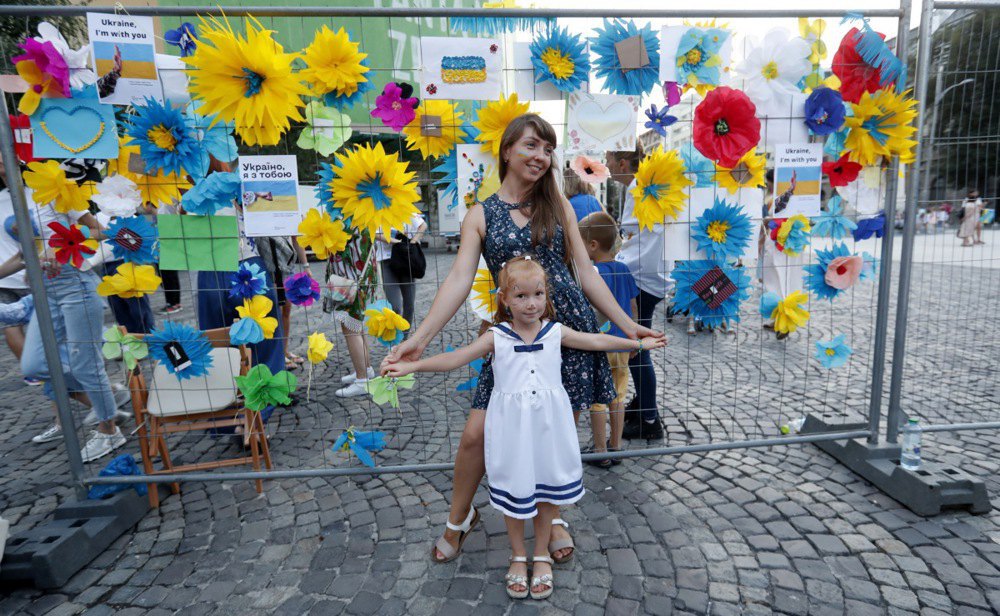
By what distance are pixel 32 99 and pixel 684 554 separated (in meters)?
3.46

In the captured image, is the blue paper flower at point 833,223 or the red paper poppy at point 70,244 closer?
the red paper poppy at point 70,244

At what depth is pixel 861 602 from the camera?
2.25 m

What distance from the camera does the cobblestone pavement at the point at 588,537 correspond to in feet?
7.64

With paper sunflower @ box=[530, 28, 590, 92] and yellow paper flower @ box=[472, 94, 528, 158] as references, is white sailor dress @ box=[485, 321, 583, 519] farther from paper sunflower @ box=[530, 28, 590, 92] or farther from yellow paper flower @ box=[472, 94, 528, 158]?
paper sunflower @ box=[530, 28, 590, 92]

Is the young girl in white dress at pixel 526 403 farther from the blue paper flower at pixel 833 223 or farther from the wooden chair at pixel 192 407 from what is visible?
the wooden chair at pixel 192 407

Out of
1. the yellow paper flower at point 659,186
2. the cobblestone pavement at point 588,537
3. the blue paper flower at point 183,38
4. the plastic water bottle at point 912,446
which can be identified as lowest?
the cobblestone pavement at point 588,537

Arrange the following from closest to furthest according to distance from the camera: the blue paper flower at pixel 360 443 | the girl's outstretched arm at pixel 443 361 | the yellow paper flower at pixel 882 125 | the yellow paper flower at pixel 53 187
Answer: the girl's outstretched arm at pixel 443 361 < the yellow paper flower at pixel 53 187 < the yellow paper flower at pixel 882 125 < the blue paper flower at pixel 360 443

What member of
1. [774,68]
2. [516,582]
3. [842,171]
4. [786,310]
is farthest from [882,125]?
[516,582]

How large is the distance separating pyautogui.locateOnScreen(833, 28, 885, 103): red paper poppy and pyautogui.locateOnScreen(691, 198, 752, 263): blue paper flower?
75 centimetres

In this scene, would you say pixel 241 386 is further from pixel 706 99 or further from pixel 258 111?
pixel 706 99

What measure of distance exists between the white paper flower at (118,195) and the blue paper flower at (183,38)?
64 centimetres

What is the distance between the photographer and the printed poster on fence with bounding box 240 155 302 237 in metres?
2.63

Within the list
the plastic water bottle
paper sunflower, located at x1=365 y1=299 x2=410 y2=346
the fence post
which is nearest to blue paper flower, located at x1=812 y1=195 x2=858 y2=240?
the plastic water bottle

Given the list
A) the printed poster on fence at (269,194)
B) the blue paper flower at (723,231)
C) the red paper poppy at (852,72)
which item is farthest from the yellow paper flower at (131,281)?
the red paper poppy at (852,72)
